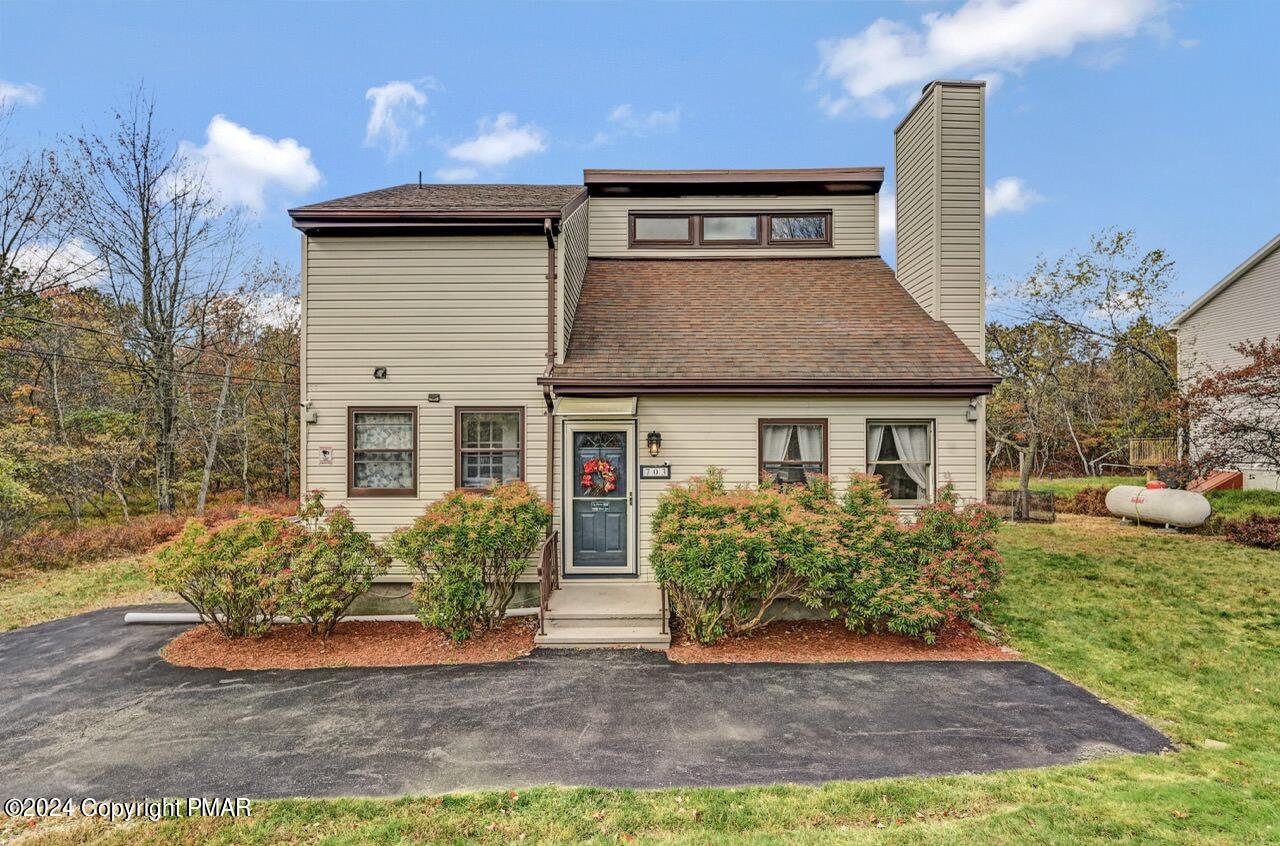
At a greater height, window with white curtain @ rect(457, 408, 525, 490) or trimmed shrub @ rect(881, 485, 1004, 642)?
window with white curtain @ rect(457, 408, 525, 490)

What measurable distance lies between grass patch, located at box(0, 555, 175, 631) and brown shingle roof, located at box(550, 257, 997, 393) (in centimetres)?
863

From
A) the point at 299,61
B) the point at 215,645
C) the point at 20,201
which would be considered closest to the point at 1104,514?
the point at 215,645

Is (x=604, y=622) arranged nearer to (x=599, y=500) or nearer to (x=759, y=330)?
(x=599, y=500)

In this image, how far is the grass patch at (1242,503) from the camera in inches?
532

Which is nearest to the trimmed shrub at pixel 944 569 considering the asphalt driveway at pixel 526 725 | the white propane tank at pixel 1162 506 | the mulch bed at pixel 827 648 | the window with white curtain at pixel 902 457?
the mulch bed at pixel 827 648

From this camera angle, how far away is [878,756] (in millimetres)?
4137

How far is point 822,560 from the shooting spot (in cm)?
621

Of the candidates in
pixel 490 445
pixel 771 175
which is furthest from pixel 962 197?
pixel 490 445

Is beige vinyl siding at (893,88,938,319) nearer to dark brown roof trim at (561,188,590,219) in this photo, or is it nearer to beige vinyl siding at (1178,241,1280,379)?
dark brown roof trim at (561,188,590,219)

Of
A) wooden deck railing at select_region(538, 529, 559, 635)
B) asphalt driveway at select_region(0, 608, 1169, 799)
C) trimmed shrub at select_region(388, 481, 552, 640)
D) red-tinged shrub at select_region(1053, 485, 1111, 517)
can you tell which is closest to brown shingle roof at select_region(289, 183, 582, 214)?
trimmed shrub at select_region(388, 481, 552, 640)

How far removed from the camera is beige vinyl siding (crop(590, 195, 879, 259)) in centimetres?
1090

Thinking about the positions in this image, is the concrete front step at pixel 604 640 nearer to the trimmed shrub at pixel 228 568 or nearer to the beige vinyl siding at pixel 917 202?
the trimmed shrub at pixel 228 568

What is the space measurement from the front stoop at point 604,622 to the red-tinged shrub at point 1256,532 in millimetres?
13060

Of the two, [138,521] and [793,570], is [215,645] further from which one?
[138,521]
